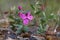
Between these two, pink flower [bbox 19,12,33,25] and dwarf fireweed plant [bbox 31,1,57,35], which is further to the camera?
dwarf fireweed plant [bbox 31,1,57,35]

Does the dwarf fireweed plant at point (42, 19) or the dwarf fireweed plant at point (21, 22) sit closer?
the dwarf fireweed plant at point (21, 22)

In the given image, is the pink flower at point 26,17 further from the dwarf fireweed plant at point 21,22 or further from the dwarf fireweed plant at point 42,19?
the dwarf fireweed plant at point 42,19

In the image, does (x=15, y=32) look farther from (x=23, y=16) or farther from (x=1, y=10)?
(x=1, y=10)

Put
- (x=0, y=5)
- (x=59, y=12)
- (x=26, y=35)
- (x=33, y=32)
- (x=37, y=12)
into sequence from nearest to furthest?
(x=26, y=35) → (x=33, y=32) → (x=37, y=12) → (x=59, y=12) → (x=0, y=5)

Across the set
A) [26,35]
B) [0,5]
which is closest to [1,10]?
[0,5]

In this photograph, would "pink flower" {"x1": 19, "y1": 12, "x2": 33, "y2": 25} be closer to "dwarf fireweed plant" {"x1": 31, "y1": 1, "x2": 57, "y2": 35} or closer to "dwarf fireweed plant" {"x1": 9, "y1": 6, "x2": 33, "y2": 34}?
"dwarf fireweed plant" {"x1": 9, "y1": 6, "x2": 33, "y2": 34}

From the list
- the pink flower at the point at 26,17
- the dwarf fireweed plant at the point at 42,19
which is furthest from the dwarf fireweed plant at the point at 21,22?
the dwarf fireweed plant at the point at 42,19

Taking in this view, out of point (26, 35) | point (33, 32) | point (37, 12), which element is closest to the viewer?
point (26, 35)

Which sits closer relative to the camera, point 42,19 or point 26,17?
point 26,17

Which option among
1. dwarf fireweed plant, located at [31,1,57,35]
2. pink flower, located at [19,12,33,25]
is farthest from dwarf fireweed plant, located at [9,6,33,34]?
dwarf fireweed plant, located at [31,1,57,35]

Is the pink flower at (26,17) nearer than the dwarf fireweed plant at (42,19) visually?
Yes

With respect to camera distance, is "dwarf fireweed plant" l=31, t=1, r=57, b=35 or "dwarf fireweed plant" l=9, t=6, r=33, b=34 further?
"dwarf fireweed plant" l=31, t=1, r=57, b=35
